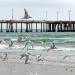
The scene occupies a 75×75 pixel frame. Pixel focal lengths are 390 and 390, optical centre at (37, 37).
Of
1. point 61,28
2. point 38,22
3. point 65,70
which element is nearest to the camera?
point 65,70

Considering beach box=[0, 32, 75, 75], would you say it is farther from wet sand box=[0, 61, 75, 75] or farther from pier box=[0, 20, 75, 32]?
pier box=[0, 20, 75, 32]

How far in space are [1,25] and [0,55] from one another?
4251 centimetres

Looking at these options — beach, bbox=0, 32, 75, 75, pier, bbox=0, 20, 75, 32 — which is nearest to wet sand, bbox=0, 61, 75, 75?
beach, bbox=0, 32, 75, 75

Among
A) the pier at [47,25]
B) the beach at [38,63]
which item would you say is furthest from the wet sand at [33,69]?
the pier at [47,25]

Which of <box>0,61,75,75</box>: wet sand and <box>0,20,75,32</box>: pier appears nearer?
<box>0,61,75,75</box>: wet sand

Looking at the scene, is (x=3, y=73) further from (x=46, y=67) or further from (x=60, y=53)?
(x=60, y=53)

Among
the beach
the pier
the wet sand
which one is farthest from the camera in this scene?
the pier

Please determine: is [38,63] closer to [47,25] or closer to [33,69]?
[33,69]

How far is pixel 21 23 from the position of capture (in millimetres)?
54438

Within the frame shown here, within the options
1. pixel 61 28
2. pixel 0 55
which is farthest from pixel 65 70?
pixel 61 28

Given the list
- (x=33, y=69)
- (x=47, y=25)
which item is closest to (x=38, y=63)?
(x=33, y=69)

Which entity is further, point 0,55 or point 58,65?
point 0,55

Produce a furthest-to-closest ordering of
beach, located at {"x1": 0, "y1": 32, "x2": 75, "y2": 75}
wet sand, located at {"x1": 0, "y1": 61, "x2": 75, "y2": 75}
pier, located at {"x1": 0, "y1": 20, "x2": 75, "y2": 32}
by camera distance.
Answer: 1. pier, located at {"x1": 0, "y1": 20, "x2": 75, "y2": 32}
2. beach, located at {"x1": 0, "y1": 32, "x2": 75, "y2": 75}
3. wet sand, located at {"x1": 0, "y1": 61, "x2": 75, "y2": 75}

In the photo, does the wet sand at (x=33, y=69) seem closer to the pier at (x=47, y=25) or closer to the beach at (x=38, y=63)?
the beach at (x=38, y=63)
